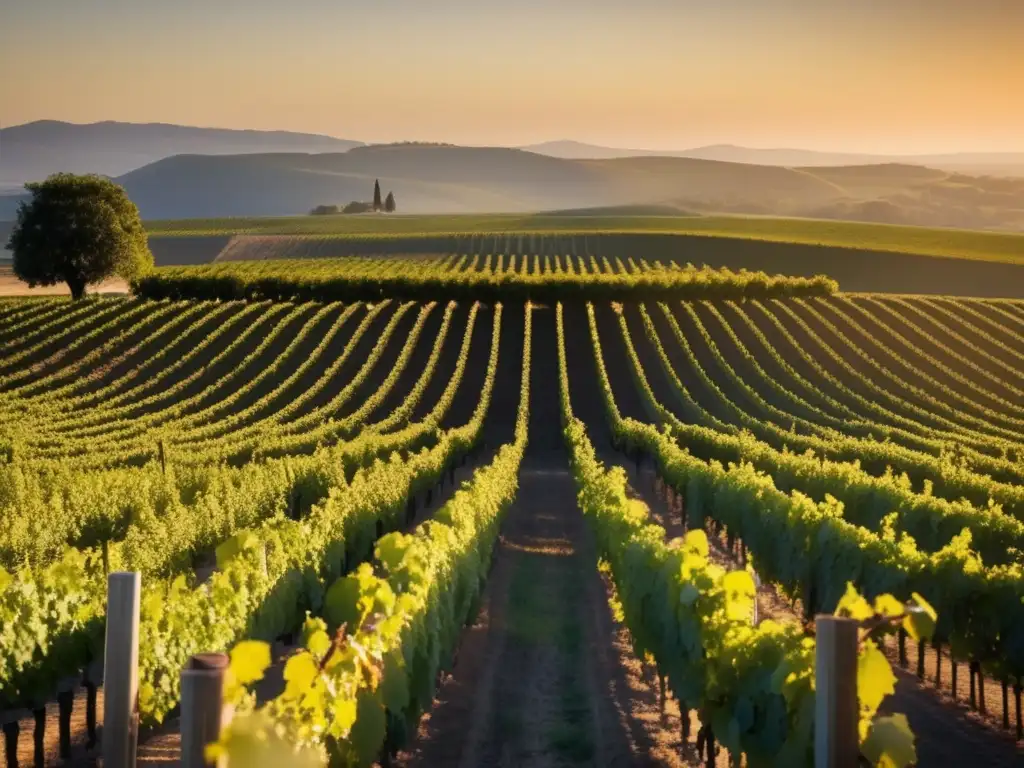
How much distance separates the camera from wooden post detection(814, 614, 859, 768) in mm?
6195

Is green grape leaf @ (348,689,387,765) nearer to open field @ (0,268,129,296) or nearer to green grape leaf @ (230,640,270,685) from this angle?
green grape leaf @ (230,640,270,685)

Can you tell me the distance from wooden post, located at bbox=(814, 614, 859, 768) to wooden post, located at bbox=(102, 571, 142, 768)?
2999 millimetres

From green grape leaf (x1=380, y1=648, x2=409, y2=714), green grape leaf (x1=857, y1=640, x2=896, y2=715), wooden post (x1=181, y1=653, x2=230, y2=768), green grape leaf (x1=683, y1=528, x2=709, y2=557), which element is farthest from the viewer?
green grape leaf (x1=683, y1=528, x2=709, y2=557)

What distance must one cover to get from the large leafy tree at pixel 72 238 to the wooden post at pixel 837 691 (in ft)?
266

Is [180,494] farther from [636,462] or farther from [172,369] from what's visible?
[172,369]

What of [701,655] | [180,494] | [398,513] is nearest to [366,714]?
[701,655]

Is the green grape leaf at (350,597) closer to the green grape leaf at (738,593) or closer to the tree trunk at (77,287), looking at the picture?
the green grape leaf at (738,593)

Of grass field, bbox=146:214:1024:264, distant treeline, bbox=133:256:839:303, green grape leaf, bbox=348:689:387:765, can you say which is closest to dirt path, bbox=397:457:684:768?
green grape leaf, bbox=348:689:387:765

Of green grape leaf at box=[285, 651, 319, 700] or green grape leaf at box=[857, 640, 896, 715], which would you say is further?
green grape leaf at box=[285, 651, 319, 700]

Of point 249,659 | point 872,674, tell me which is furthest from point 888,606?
point 249,659

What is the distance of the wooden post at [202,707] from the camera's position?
18.5 feet

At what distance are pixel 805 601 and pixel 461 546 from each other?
5.77m

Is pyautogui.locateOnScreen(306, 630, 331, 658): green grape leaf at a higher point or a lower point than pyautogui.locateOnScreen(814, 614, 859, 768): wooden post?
lower

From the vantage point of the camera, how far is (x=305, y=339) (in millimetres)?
70688
